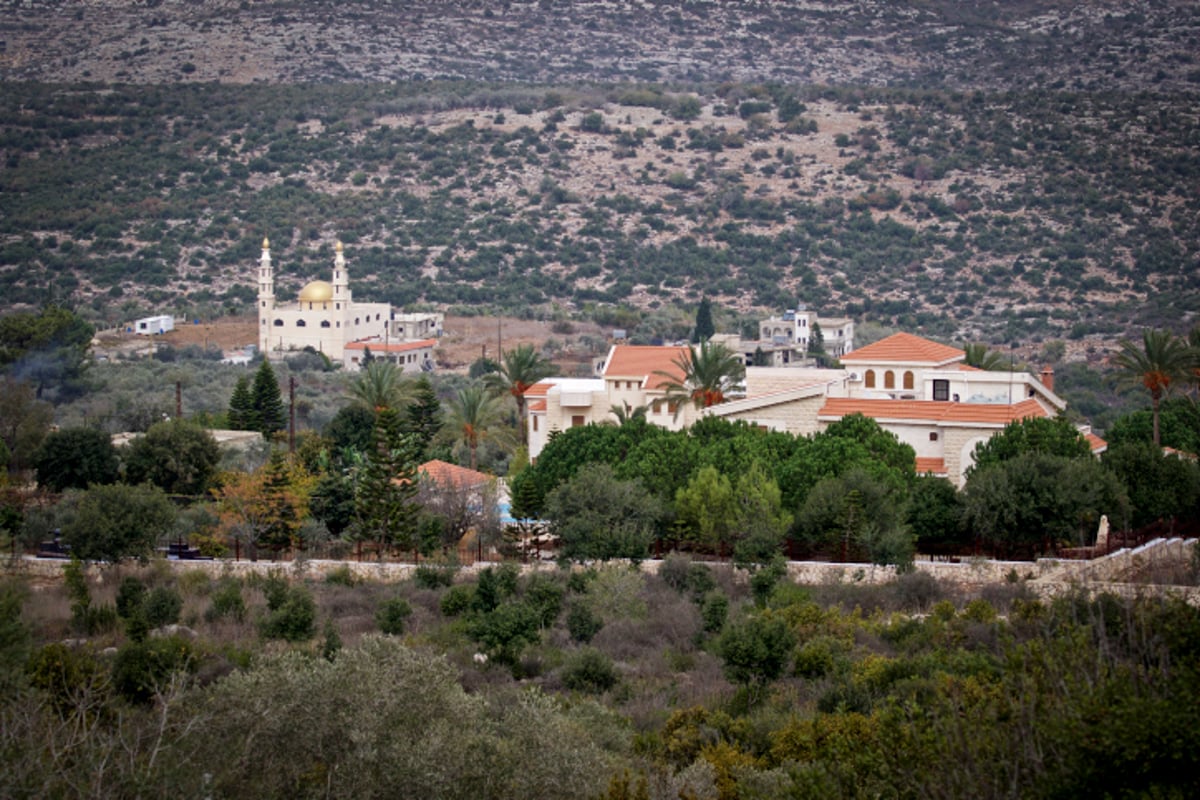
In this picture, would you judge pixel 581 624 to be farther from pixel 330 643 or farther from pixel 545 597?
pixel 330 643

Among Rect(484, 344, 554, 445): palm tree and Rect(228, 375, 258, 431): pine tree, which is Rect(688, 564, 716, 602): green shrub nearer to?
Rect(484, 344, 554, 445): palm tree

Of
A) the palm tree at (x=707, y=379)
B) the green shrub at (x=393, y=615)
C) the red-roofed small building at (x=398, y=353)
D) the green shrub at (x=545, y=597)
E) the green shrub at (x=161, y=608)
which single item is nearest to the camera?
the green shrub at (x=393, y=615)

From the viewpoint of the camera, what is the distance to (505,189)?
119 m

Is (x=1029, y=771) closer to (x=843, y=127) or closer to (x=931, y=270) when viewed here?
(x=931, y=270)

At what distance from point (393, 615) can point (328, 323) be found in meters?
61.6

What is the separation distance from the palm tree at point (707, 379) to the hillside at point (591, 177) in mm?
40046

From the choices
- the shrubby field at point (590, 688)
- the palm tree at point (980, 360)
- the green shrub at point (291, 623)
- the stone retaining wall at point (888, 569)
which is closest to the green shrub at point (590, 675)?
the shrubby field at point (590, 688)

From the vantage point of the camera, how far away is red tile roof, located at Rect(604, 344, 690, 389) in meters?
47.6

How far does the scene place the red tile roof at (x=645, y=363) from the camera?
4756 centimetres

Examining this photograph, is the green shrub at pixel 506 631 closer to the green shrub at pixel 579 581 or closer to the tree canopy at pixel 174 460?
the green shrub at pixel 579 581

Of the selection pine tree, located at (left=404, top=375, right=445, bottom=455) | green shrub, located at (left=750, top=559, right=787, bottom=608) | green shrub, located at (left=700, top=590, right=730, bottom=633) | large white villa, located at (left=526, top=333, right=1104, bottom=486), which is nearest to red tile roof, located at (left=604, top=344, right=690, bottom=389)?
large white villa, located at (left=526, top=333, right=1104, bottom=486)

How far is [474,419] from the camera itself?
46.3 meters

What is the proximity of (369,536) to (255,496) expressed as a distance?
107 inches

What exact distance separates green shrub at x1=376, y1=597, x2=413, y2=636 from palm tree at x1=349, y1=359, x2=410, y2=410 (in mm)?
16422
